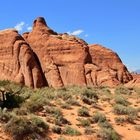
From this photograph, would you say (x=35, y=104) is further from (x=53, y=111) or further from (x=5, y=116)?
(x=5, y=116)

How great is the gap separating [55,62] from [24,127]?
29459 millimetres

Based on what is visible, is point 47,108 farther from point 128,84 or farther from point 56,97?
point 128,84

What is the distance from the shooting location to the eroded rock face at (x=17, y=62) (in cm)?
4472

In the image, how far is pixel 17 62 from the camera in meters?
45.4

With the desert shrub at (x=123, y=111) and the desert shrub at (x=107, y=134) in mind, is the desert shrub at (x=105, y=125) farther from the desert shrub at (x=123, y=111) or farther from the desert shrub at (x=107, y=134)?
the desert shrub at (x=123, y=111)

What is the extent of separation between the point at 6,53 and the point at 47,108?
86.5ft

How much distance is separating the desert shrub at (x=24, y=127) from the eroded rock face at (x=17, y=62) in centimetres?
2623

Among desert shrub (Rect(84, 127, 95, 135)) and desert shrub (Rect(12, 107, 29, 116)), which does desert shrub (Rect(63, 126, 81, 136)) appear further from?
desert shrub (Rect(12, 107, 29, 116))

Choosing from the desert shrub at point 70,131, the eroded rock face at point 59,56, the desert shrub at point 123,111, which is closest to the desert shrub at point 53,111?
the desert shrub at point 70,131

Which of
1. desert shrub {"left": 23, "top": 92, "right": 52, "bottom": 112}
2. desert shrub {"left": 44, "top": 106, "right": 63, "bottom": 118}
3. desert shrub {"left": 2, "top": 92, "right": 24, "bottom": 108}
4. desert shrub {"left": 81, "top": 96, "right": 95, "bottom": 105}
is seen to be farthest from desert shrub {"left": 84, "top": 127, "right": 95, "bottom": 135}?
desert shrub {"left": 81, "top": 96, "right": 95, "bottom": 105}

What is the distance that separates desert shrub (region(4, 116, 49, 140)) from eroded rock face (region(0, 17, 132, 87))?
26.2 meters

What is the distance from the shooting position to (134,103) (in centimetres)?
2602

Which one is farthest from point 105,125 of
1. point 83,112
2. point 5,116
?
point 5,116

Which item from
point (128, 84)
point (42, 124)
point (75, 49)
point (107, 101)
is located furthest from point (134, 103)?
point (75, 49)
